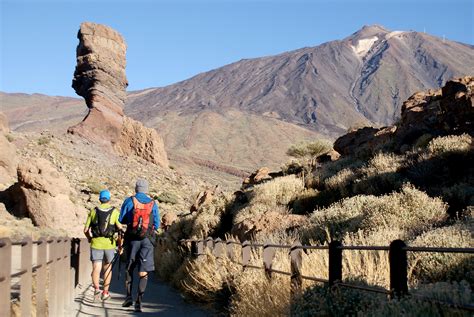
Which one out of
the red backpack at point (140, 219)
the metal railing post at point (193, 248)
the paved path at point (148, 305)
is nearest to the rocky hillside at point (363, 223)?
the paved path at point (148, 305)

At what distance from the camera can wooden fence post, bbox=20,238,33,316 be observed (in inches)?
257

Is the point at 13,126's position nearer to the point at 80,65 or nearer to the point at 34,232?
the point at 80,65

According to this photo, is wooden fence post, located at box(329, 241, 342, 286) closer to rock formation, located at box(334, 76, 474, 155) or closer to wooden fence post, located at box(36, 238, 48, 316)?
wooden fence post, located at box(36, 238, 48, 316)

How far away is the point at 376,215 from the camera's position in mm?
11570

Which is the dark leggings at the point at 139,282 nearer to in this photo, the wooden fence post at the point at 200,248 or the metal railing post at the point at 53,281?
the metal railing post at the point at 53,281

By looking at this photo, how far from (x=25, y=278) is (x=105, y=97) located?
159 feet

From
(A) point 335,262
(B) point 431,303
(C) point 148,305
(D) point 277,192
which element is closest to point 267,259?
(A) point 335,262

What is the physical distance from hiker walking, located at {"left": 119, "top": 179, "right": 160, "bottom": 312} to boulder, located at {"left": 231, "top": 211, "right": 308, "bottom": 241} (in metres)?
3.62

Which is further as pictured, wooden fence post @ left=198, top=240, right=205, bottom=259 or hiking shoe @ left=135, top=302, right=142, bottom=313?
wooden fence post @ left=198, top=240, right=205, bottom=259

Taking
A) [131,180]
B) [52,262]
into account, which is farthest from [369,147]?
[131,180]

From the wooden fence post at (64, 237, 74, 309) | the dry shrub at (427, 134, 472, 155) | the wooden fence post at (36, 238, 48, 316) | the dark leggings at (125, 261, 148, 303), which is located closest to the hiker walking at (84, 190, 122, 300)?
the wooden fence post at (64, 237, 74, 309)

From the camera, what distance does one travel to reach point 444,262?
745 cm

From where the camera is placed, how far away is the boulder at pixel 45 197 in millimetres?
29875

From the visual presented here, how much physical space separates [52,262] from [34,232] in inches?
816
